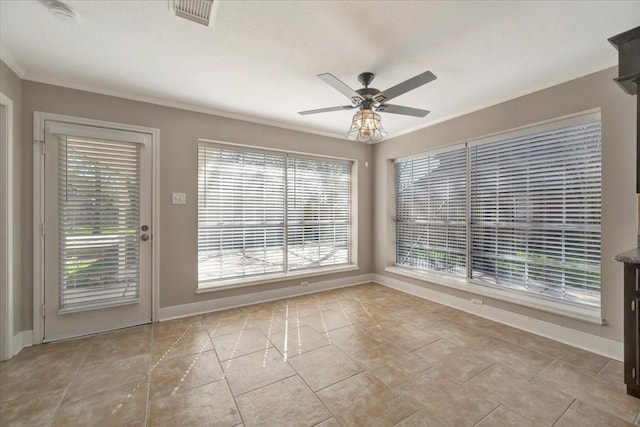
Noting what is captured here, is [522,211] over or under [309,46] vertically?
under

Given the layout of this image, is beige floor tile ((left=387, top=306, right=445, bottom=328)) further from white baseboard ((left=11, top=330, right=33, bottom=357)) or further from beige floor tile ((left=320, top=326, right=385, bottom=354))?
white baseboard ((left=11, top=330, right=33, bottom=357))

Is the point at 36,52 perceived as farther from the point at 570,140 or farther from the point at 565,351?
the point at 565,351

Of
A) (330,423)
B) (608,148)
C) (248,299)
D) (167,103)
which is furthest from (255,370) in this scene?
(608,148)

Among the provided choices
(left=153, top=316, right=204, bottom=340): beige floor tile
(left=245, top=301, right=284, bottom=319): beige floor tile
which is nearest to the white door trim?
(left=153, top=316, right=204, bottom=340): beige floor tile

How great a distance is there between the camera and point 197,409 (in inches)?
68.9

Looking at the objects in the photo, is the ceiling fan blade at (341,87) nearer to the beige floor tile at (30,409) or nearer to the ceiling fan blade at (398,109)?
the ceiling fan blade at (398,109)

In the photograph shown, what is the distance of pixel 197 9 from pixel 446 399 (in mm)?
3098

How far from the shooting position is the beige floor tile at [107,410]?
1.65 meters

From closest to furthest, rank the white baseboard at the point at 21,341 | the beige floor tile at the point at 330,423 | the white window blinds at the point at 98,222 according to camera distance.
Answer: the beige floor tile at the point at 330,423
the white baseboard at the point at 21,341
the white window blinds at the point at 98,222

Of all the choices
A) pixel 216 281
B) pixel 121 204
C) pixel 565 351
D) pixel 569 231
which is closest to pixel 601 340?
pixel 565 351

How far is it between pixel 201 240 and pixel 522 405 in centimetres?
352

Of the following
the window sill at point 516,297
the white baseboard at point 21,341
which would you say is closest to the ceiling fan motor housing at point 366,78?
the window sill at point 516,297

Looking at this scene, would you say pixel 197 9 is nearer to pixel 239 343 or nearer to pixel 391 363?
pixel 239 343

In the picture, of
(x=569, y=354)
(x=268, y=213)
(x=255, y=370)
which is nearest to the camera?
(x=255, y=370)
